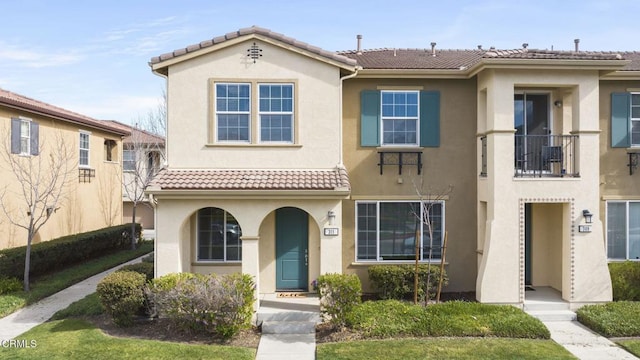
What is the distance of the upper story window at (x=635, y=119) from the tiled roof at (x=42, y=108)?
20795mm

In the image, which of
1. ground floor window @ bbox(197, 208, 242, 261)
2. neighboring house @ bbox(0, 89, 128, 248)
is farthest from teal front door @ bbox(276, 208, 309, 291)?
neighboring house @ bbox(0, 89, 128, 248)

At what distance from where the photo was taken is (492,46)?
706 inches

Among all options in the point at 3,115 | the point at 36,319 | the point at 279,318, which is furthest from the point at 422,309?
the point at 3,115

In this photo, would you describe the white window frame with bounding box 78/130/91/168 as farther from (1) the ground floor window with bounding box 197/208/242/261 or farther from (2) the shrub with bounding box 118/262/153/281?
(1) the ground floor window with bounding box 197/208/242/261

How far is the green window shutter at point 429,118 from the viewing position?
13906mm

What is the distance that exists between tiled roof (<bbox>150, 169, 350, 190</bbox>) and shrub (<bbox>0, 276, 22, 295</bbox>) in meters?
6.61

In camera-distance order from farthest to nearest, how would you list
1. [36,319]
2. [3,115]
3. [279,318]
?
[3,115] < [36,319] < [279,318]

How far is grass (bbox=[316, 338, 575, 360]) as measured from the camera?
9461 mm

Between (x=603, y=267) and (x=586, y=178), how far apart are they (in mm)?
2483

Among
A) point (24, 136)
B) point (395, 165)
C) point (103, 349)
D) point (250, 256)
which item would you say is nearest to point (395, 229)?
point (395, 165)

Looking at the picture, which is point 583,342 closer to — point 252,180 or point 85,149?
point 252,180

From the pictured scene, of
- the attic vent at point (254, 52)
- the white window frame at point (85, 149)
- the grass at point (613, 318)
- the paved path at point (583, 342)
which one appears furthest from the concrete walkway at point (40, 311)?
the grass at point (613, 318)

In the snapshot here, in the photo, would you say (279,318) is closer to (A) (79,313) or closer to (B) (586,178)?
(A) (79,313)

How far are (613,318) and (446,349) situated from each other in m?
4.72
